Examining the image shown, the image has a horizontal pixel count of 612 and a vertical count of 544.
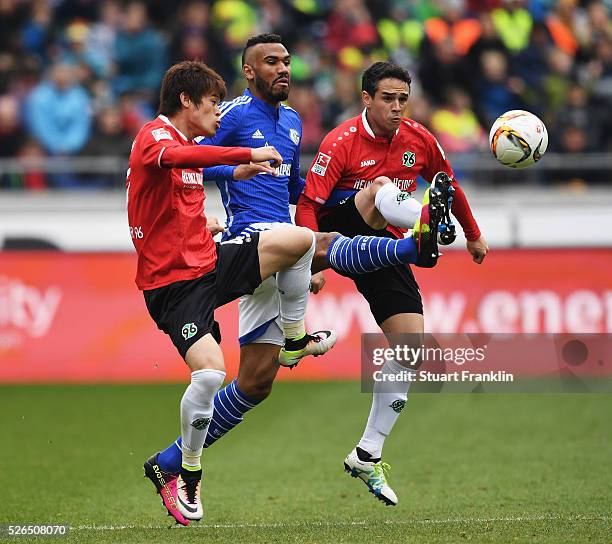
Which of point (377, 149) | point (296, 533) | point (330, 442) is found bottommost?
point (330, 442)

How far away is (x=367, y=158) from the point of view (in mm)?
8539

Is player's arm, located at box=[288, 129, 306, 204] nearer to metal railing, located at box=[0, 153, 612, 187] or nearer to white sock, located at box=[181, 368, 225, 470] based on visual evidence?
white sock, located at box=[181, 368, 225, 470]

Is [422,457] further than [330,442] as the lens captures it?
No

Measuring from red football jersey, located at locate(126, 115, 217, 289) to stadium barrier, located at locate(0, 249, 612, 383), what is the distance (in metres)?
6.94

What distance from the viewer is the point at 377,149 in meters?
8.55

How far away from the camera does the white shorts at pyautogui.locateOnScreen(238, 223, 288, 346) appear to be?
8.46 metres

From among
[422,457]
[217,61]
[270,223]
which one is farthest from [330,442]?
[217,61]

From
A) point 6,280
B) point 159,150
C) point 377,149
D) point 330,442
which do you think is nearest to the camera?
point 159,150

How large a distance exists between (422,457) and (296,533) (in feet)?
11.6

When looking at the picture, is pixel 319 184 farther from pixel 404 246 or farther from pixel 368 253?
pixel 404 246

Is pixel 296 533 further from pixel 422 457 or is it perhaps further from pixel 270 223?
pixel 422 457

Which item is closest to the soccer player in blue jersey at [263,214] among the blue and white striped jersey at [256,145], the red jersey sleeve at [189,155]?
the blue and white striped jersey at [256,145]

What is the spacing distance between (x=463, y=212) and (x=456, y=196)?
0.16m

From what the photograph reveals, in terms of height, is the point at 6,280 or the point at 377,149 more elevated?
the point at 377,149
